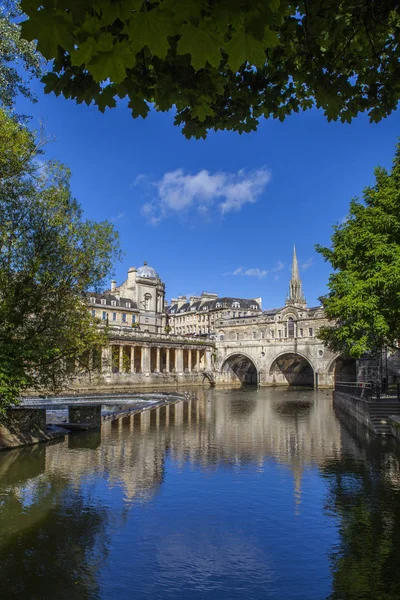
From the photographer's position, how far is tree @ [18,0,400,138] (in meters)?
3.55

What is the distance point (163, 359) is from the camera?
8556 centimetres

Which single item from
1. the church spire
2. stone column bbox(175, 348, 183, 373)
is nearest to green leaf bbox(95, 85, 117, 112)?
stone column bbox(175, 348, 183, 373)

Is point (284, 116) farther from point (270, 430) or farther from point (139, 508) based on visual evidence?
point (270, 430)

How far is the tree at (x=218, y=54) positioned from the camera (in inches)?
140

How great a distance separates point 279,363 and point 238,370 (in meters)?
10.0

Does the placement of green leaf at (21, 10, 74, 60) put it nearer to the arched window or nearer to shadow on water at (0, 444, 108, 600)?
shadow on water at (0, 444, 108, 600)

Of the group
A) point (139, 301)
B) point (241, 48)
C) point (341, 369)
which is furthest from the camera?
point (139, 301)

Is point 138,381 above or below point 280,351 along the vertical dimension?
below

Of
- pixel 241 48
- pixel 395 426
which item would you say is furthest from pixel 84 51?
pixel 395 426

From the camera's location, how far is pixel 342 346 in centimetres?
3816

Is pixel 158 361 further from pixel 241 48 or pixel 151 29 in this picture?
pixel 151 29

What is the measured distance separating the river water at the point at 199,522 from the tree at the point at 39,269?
3644 millimetres

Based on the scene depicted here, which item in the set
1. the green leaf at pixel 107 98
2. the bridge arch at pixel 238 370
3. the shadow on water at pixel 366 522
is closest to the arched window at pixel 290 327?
the bridge arch at pixel 238 370

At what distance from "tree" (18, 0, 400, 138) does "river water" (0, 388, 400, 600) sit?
7.08m
